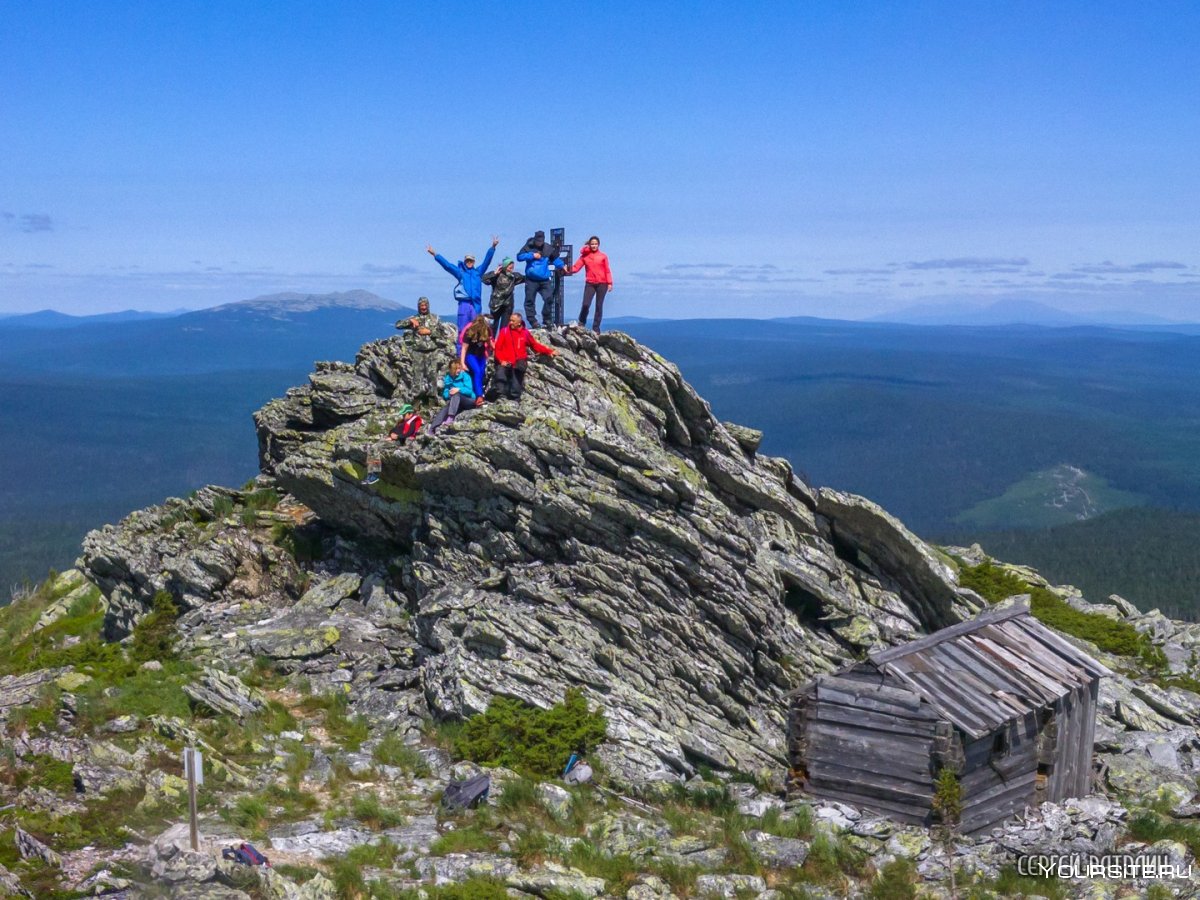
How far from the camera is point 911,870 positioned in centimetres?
1759

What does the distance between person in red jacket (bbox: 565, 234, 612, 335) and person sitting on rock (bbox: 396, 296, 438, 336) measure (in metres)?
5.85

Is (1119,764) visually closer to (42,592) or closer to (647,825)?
(647,825)

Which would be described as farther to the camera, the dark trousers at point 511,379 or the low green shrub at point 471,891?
the dark trousers at point 511,379

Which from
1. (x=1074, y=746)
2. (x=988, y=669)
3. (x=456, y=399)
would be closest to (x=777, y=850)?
(x=988, y=669)

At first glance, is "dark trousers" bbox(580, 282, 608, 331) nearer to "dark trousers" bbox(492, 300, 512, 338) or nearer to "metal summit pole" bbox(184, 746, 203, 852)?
"dark trousers" bbox(492, 300, 512, 338)

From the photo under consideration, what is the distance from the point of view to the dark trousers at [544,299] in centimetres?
2923

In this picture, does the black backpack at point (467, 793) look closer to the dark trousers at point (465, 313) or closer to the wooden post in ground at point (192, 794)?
the wooden post in ground at point (192, 794)

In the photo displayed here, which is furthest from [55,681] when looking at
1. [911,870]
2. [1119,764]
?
[1119,764]

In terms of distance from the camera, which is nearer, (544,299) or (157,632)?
(157,632)

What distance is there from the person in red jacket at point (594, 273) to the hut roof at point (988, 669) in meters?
12.4

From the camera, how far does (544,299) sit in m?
29.9

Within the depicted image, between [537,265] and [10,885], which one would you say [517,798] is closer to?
[10,885]

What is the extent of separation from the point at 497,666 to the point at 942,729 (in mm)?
9368

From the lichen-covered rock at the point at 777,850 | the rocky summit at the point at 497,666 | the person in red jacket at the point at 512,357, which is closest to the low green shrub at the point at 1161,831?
the rocky summit at the point at 497,666
